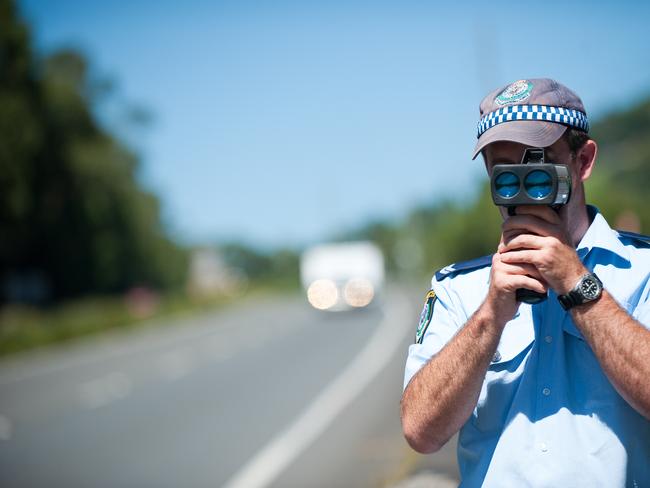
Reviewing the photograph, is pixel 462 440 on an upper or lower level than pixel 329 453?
upper

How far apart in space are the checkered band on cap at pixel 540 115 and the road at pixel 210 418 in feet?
9.50

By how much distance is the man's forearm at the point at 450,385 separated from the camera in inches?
73.6

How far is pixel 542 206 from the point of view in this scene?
1.79 m

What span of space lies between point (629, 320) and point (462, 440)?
0.53 metres

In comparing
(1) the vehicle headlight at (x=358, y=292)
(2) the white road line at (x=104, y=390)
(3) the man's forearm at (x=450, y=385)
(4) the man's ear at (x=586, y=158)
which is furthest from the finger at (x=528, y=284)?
(1) the vehicle headlight at (x=358, y=292)

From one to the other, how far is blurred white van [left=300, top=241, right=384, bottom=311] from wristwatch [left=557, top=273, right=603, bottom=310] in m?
39.4

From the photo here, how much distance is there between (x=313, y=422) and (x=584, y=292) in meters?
10.2

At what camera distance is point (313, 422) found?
38.1ft

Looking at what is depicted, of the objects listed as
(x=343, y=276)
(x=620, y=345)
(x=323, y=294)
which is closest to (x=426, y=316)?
(x=620, y=345)

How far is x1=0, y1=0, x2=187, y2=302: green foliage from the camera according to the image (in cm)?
3641

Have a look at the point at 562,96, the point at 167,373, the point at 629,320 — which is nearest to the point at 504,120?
the point at 562,96

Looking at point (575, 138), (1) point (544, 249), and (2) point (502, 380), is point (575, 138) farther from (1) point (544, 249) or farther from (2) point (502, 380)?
(2) point (502, 380)

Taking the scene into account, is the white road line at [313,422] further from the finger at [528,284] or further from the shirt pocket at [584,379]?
the finger at [528,284]

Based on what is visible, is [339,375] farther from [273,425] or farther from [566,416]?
[566,416]
